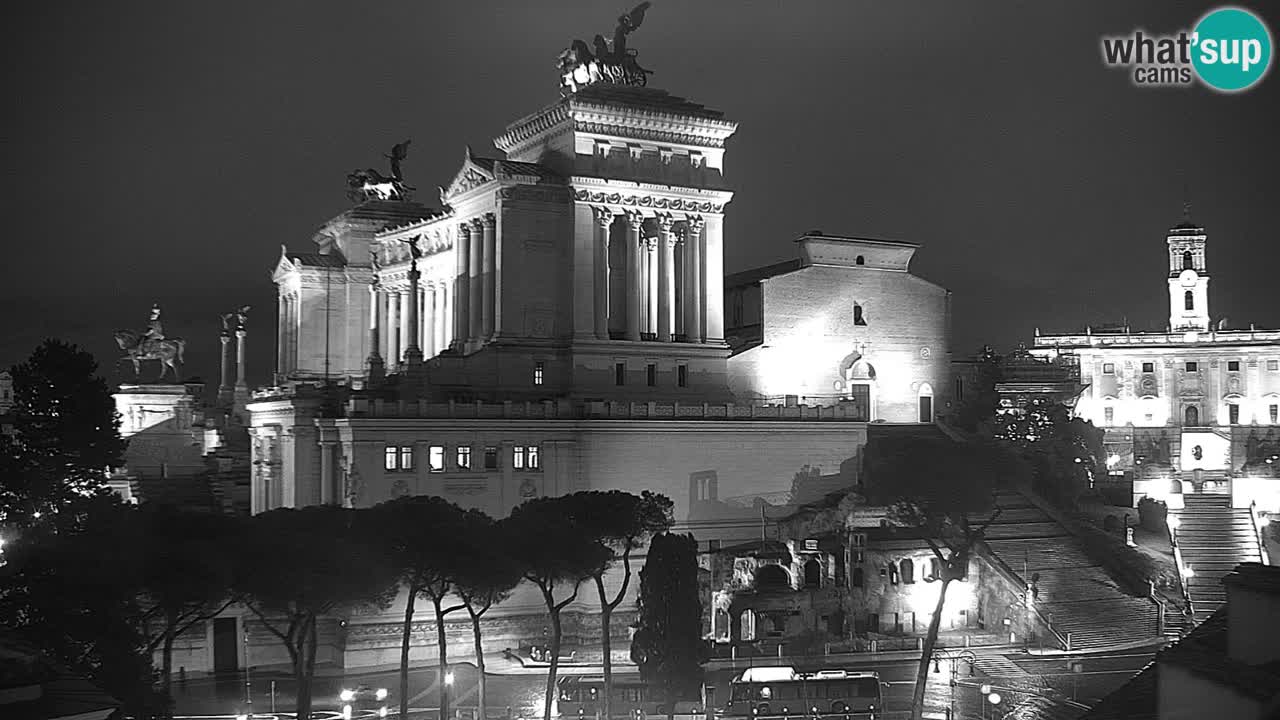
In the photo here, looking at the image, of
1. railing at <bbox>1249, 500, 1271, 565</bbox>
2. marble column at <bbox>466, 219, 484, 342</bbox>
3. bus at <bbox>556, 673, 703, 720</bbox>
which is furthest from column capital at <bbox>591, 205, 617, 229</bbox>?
railing at <bbox>1249, 500, 1271, 565</bbox>

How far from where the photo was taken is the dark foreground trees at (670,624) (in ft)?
170

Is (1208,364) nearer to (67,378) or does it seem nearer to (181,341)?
(181,341)

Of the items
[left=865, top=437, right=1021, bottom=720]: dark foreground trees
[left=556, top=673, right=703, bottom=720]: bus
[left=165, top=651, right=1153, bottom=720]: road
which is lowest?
[left=165, top=651, right=1153, bottom=720]: road

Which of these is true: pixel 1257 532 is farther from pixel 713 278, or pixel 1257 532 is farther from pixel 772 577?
pixel 713 278

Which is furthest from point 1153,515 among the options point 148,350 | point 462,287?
point 148,350

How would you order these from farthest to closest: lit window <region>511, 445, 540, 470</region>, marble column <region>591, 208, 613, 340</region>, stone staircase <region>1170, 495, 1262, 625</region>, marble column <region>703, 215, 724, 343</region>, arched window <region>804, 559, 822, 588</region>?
marble column <region>703, 215, 724, 343</region>
marble column <region>591, 208, 613, 340</region>
stone staircase <region>1170, 495, 1262, 625</region>
lit window <region>511, 445, 540, 470</region>
arched window <region>804, 559, 822, 588</region>

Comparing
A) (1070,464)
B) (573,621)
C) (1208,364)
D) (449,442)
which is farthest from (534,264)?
(1208,364)

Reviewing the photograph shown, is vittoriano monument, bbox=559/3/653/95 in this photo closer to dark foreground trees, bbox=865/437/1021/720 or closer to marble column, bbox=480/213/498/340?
marble column, bbox=480/213/498/340

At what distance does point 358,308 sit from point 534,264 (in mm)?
27970

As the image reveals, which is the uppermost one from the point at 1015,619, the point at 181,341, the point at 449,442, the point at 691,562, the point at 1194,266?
the point at 1194,266

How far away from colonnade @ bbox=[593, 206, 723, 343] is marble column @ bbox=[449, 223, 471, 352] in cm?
828

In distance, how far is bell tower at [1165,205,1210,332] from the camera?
422 ft

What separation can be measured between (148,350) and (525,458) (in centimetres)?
4566

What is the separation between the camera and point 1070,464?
84.6m
